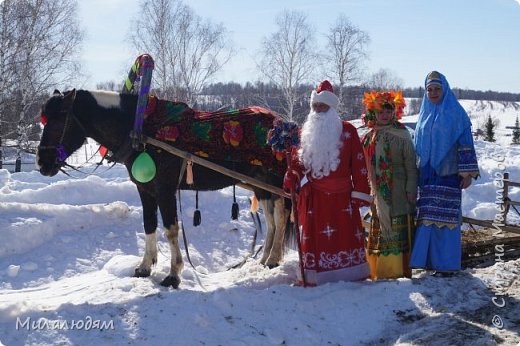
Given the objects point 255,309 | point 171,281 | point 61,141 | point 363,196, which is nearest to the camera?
point 255,309

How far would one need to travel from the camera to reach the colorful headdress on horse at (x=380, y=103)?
175 inches

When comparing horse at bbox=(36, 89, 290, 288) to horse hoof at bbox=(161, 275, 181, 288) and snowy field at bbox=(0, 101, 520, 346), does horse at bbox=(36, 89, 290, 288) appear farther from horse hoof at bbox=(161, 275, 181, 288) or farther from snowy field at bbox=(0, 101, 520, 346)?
snowy field at bbox=(0, 101, 520, 346)

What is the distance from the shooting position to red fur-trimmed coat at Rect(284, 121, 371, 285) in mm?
4164

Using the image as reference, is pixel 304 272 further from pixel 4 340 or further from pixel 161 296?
pixel 4 340

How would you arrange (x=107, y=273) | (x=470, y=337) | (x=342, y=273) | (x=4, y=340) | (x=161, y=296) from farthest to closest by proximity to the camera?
(x=107, y=273) → (x=342, y=273) → (x=161, y=296) → (x=470, y=337) → (x=4, y=340)

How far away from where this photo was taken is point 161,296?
3664 millimetres

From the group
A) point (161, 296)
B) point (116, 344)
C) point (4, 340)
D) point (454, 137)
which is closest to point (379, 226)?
point (454, 137)

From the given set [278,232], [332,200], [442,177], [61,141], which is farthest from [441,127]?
[61,141]

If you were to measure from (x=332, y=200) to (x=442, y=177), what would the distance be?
1023 millimetres

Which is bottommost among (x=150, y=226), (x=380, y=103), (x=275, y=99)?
(x=150, y=226)

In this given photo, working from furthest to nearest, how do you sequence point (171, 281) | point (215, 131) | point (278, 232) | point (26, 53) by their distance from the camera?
point (26, 53) → point (278, 232) → point (215, 131) → point (171, 281)

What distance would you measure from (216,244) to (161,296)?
3852mm

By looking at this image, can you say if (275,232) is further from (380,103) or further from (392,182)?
(380,103)

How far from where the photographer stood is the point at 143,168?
174 inches
